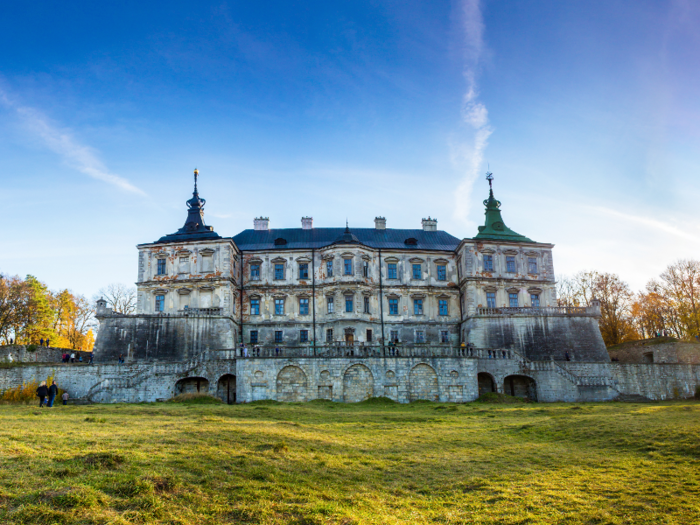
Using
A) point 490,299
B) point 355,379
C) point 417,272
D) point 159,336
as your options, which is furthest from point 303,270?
point 490,299

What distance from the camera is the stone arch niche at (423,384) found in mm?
36625

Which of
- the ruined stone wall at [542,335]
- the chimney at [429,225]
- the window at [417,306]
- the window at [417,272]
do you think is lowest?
the ruined stone wall at [542,335]

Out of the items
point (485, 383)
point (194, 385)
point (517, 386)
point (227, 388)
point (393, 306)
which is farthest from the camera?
point (393, 306)

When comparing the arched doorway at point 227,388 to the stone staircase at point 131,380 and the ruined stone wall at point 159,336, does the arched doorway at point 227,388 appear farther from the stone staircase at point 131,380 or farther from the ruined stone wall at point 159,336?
the ruined stone wall at point 159,336

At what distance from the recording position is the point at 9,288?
4875cm

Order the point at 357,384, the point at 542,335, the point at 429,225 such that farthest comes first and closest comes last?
1. the point at 429,225
2. the point at 542,335
3. the point at 357,384

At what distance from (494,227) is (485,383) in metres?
18.0

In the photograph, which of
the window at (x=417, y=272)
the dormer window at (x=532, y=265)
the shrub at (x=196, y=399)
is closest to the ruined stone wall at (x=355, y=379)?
the shrub at (x=196, y=399)

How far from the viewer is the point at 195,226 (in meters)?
51.6

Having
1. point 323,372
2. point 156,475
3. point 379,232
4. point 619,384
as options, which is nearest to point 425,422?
point 323,372

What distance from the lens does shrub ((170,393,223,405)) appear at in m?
33.2

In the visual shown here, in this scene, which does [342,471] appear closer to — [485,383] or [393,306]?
[485,383]


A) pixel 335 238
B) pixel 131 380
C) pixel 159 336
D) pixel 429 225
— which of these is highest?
pixel 429 225

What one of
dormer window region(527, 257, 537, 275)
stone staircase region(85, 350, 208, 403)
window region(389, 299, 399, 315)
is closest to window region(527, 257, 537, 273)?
dormer window region(527, 257, 537, 275)
